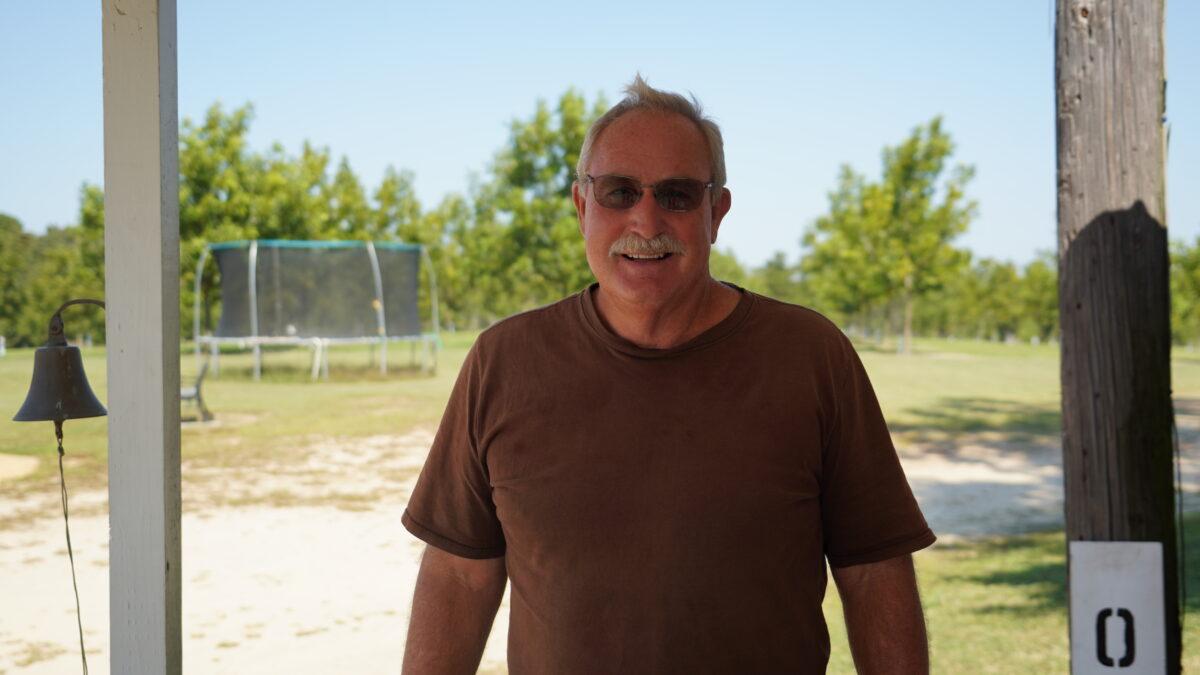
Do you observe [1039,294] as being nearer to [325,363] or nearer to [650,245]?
[325,363]

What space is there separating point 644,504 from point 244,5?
225 ft

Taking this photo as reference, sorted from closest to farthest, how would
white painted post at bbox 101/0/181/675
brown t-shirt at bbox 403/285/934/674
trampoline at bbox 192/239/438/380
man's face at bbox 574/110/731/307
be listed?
brown t-shirt at bbox 403/285/934/674, man's face at bbox 574/110/731/307, white painted post at bbox 101/0/181/675, trampoline at bbox 192/239/438/380

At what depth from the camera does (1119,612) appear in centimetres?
222

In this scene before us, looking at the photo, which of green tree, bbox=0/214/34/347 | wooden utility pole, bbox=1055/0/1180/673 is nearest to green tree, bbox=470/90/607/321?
green tree, bbox=0/214/34/347

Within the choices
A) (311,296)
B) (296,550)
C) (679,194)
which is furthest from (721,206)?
(311,296)

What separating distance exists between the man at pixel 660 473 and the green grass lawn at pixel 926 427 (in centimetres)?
330

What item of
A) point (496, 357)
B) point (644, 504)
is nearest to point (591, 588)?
point (644, 504)

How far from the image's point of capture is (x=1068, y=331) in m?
2.29

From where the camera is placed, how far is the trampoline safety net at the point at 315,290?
74.4ft

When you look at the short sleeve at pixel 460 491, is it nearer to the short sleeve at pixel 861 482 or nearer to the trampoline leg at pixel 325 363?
the short sleeve at pixel 861 482

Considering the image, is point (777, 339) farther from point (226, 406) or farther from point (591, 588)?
point (226, 406)

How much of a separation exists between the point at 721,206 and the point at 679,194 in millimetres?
143

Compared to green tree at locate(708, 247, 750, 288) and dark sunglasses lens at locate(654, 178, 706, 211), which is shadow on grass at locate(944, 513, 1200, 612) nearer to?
dark sunglasses lens at locate(654, 178, 706, 211)

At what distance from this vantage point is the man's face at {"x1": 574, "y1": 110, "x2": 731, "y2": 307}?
1.76m
